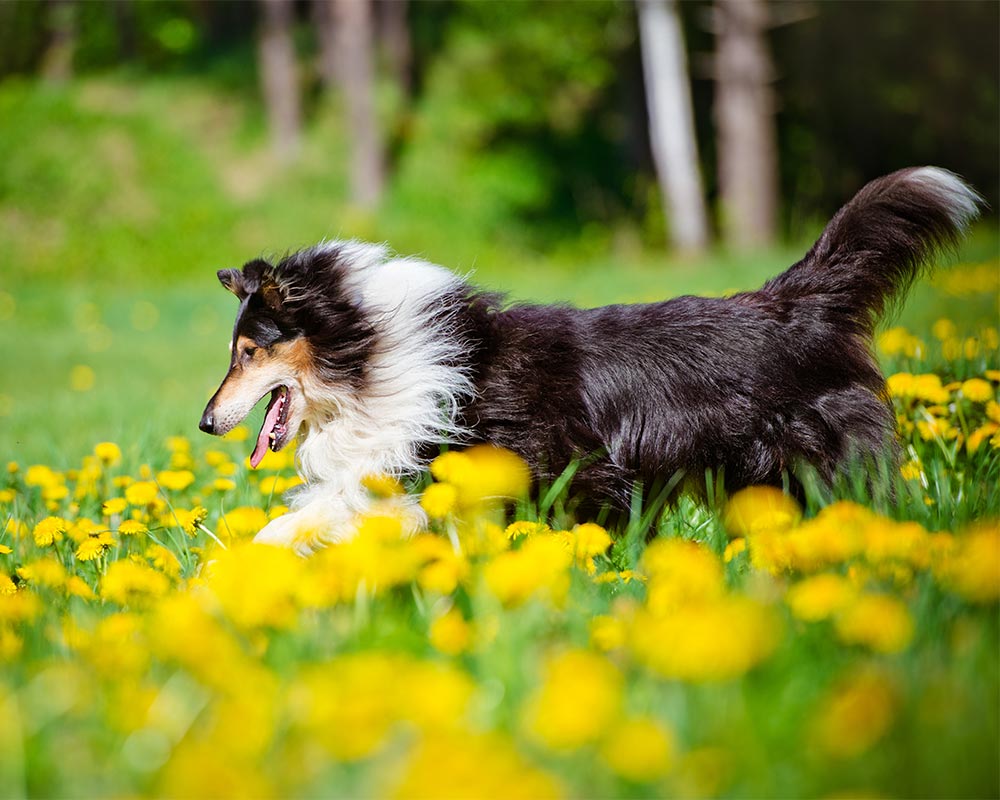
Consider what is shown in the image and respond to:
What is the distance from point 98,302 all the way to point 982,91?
15833 mm

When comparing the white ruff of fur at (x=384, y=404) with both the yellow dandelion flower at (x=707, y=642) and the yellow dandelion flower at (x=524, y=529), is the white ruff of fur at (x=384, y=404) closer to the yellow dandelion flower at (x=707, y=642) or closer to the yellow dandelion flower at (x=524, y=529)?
the yellow dandelion flower at (x=524, y=529)

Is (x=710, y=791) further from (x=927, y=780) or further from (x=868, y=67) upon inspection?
(x=868, y=67)

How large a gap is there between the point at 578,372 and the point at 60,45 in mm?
26597

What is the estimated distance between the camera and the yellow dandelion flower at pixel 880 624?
154 cm

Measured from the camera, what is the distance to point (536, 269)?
14.2 metres

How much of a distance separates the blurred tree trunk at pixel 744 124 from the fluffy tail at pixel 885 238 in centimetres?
998

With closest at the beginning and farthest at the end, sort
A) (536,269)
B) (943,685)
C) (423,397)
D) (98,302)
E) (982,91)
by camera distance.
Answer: (943,685) < (423,397) < (98,302) < (536,269) < (982,91)

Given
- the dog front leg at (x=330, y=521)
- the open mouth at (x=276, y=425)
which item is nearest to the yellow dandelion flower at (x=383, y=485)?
the dog front leg at (x=330, y=521)

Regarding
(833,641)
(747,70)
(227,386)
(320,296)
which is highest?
(747,70)

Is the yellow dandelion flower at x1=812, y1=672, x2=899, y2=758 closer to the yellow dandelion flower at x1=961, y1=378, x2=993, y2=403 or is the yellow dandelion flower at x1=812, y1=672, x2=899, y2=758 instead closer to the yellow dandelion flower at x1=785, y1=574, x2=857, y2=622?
the yellow dandelion flower at x1=785, y1=574, x2=857, y2=622

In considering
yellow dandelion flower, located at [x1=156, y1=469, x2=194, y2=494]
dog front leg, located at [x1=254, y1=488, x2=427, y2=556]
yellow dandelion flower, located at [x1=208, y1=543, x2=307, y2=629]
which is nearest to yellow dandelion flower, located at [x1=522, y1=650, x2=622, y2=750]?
yellow dandelion flower, located at [x1=208, y1=543, x2=307, y2=629]

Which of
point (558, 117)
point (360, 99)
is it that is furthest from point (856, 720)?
point (558, 117)

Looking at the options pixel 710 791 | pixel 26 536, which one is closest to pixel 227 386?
pixel 26 536

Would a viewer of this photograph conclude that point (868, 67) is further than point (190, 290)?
Yes
